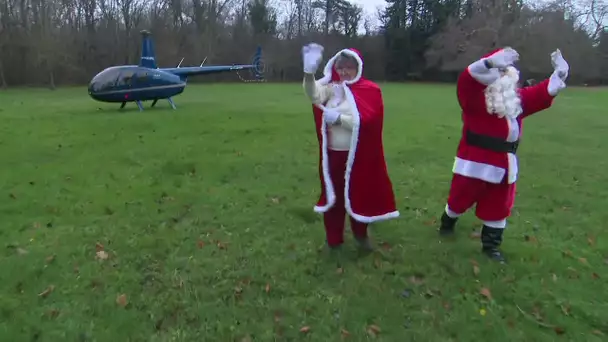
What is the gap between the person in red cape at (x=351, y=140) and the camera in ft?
14.3

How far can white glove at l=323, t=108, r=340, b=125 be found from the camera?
4293 millimetres

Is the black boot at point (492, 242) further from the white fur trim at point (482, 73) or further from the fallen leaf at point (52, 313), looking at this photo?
the fallen leaf at point (52, 313)

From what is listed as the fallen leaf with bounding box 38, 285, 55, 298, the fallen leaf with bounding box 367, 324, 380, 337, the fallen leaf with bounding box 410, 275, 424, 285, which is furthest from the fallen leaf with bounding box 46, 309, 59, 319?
the fallen leaf with bounding box 410, 275, 424, 285

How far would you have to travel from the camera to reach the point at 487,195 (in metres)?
4.77

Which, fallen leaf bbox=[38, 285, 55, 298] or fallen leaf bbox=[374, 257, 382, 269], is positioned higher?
fallen leaf bbox=[374, 257, 382, 269]

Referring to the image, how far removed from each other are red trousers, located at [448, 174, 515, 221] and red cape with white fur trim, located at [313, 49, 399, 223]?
2.42 feet

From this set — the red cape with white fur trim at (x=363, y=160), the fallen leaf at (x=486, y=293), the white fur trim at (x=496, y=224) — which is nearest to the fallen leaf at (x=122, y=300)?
the red cape with white fur trim at (x=363, y=160)

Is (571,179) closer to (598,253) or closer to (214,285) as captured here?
(598,253)

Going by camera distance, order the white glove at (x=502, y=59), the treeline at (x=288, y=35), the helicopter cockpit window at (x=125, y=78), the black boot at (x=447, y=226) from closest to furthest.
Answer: the white glove at (x=502, y=59), the black boot at (x=447, y=226), the helicopter cockpit window at (x=125, y=78), the treeline at (x=288, y=35)

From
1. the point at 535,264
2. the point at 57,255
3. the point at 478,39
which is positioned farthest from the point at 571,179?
the point at 478,39

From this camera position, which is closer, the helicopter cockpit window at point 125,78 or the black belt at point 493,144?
the black belt at point 493,144

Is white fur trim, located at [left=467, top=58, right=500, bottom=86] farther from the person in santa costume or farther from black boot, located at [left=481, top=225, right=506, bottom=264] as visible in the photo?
black boot, located at [left=481, top=225, right=506, bottom=264]

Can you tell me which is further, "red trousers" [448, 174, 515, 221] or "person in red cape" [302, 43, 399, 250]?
"red trousers" [448, 174, 515, 221]

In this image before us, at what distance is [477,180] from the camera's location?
470 centimetres
